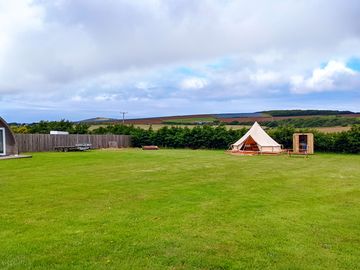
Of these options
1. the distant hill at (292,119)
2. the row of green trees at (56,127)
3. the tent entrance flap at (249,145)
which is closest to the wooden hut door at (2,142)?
the tent entrance flap at (249,145)

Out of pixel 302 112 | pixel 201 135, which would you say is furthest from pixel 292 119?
pixel 201 135

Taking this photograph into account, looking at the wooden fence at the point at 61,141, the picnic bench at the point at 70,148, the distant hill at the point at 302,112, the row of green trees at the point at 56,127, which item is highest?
the distant hill at the point at 302,112

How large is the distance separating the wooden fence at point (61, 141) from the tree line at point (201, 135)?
85.4 inches

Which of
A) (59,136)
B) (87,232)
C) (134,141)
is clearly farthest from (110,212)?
(134,141)

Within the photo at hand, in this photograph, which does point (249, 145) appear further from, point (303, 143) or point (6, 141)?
point (6, 141)

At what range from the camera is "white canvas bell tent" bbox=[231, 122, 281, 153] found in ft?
83.6

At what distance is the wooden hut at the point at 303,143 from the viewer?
25203 mm

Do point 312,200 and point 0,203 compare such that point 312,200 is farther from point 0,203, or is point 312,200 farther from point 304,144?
point 304,144

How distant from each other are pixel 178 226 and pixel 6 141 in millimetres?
18774

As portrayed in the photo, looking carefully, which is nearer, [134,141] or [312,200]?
[312,200]

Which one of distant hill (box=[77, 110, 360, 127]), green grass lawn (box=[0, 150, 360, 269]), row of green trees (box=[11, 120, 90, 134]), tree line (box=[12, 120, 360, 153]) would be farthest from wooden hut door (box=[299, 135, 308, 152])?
row of green trees (box=[11, 120, 90, 134])

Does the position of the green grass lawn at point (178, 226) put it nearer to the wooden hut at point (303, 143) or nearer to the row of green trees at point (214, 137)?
the wooden hut at point (303, 143)

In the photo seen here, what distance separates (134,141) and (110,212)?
30813mm

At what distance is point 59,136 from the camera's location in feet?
95.6
